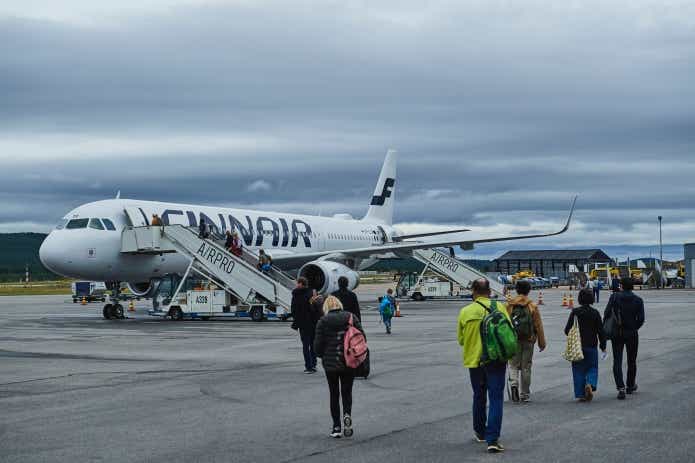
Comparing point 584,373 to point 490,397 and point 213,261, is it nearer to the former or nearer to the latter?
point 490,397

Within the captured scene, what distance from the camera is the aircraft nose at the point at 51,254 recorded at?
30656 millimetres

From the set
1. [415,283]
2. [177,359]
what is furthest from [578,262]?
[177,359]

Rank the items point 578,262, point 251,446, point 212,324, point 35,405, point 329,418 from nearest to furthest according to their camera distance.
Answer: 1. point 251,446
2. point 329,418
3. point 35,405
4. point 212,324
5. point 578,262

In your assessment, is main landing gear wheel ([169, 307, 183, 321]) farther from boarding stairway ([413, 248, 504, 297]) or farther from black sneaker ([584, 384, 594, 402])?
boarding stairway ([413, 248, 504, 297])

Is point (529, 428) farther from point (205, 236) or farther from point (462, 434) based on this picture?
point (205, 236)

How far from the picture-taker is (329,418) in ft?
35.4

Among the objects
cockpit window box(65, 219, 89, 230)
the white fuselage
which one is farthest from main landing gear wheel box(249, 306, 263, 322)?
cockpit window box(65, 219, 89, 230)

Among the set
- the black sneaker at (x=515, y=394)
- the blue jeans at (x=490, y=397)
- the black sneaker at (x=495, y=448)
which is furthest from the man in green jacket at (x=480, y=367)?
the black sneaker at (x=515, y=394)

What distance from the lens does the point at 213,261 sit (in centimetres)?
3105

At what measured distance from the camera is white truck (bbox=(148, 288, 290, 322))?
30.8 m

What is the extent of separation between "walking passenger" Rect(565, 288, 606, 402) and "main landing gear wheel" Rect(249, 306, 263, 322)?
758 inches

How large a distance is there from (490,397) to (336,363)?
1.63 metres

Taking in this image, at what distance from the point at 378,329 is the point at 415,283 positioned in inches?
1130

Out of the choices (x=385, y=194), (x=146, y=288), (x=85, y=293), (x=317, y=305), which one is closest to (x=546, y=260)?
(x=385, y=194)
